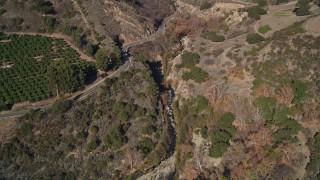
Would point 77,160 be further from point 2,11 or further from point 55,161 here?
point 2,11

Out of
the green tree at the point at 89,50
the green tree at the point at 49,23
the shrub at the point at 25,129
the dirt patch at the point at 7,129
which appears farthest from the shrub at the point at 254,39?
the dirt patch at the point at 7,129

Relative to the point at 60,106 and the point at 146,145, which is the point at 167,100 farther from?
the point at 60,106

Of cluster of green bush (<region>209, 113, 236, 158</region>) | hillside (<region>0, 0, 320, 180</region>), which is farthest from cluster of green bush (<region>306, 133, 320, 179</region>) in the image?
cluster of green bush (<region>209, 113, 236, 158</region>)

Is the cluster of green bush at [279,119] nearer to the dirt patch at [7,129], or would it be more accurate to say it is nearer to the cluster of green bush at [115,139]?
the cluster of green bush at [115,139]

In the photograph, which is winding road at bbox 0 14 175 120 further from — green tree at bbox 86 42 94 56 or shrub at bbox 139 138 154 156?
shrub at bbox 139 138 154 156

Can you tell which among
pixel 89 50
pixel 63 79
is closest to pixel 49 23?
pixel 89 50

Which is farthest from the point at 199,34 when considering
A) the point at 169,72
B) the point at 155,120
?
the point at 155,120

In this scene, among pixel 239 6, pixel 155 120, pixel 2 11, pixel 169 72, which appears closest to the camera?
pixel 155 120
